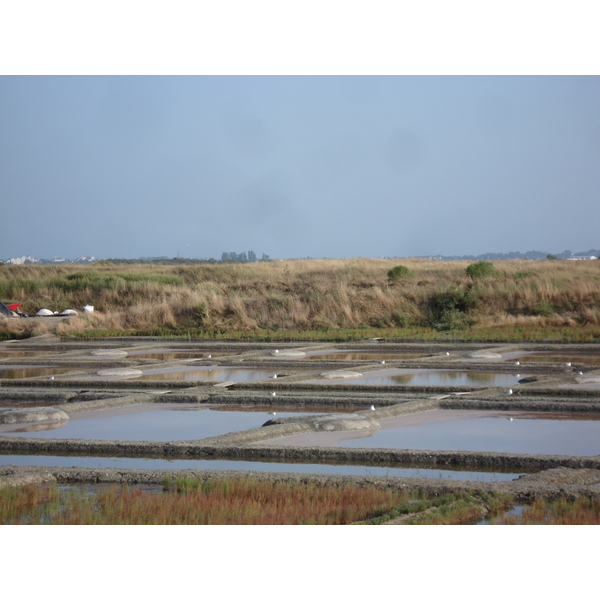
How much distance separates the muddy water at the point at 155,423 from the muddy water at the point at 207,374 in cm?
190

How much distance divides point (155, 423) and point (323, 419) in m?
1.47

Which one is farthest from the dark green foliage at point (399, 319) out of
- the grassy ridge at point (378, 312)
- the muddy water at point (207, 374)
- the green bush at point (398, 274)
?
the muddy water at point (207, 374)

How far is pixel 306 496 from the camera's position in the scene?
3.92m

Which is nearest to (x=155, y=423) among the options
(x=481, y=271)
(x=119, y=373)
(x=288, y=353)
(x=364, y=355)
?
(x=119, y=373)

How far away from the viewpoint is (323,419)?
5.93 meters

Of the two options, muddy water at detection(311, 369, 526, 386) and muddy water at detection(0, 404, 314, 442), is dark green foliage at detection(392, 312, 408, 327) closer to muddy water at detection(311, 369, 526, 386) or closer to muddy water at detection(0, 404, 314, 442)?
muddy water at detection(311, 369, 526, 386)

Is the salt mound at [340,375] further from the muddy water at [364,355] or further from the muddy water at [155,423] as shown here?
the muddy water at [364,355]

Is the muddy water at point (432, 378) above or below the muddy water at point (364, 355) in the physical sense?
below

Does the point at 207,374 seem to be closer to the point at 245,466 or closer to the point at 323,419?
the point at 323,419

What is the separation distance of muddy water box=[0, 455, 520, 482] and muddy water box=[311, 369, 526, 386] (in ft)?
12.2

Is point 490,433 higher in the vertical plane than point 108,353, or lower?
lower

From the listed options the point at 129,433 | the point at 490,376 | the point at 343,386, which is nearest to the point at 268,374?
the point at 343,386

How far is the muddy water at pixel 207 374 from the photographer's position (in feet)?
30.4

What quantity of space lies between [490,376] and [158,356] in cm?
529
